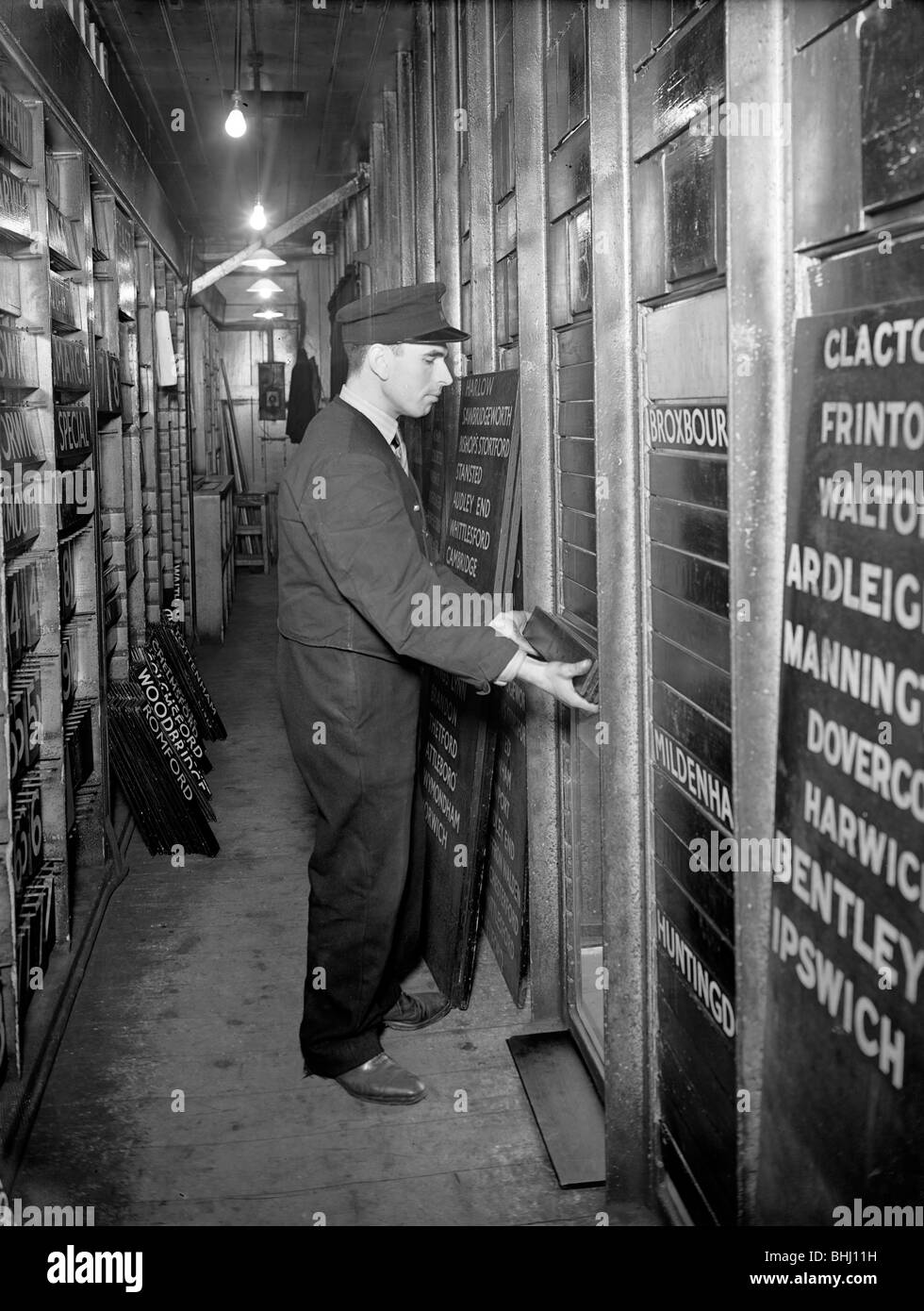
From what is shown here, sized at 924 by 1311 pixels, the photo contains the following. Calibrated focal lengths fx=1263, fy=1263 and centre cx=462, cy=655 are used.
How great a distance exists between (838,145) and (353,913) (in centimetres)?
217

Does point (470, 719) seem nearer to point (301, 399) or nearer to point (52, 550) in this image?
point (52, 550)

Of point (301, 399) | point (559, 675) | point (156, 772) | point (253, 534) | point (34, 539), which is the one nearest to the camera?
point (559, 675)

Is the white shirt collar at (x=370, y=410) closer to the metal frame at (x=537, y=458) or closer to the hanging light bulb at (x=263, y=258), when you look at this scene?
the metal frame at (x=537, y=458)

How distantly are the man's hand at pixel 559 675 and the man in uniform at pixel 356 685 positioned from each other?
0.25 metres

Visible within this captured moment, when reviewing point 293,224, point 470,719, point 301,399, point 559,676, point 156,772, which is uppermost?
point 293,224

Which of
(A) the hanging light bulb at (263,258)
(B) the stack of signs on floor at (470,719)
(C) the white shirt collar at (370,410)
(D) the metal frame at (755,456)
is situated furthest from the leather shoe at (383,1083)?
(A) the hanging light bulb at (263,258)

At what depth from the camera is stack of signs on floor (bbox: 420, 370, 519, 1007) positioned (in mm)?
3414

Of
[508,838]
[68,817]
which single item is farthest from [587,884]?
[68,817]

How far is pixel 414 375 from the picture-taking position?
3213 mm

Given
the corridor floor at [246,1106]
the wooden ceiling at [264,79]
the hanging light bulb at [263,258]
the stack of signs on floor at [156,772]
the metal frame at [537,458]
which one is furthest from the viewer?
the hanging light bulb at [263,258]

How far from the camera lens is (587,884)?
329 cm

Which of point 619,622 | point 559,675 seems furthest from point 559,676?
point 619,622

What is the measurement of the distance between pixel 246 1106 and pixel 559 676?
1.32 metres

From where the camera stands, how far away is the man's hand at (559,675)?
266 cm
